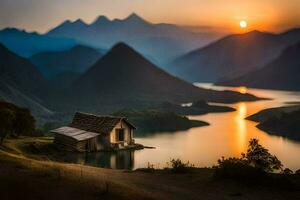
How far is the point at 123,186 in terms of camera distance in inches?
881

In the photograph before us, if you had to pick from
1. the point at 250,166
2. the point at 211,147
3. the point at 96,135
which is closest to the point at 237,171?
the point at 250,166

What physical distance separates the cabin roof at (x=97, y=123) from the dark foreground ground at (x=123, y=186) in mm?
23314

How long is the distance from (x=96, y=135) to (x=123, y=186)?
28439mm

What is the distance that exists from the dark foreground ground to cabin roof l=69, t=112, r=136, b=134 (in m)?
23.3

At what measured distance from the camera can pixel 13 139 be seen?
4559 cm

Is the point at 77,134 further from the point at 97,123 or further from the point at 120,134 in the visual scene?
the point at 120,134

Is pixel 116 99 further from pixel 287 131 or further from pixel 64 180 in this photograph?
pixel 64 180

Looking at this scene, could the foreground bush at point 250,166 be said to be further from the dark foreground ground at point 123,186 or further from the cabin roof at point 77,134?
the cabin roof at point 77,134

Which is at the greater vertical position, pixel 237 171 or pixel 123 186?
pixel 237 171

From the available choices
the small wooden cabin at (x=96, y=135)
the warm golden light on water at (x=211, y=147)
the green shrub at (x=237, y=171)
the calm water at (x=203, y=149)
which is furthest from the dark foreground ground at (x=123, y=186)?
the small wooden cabin at (x=96, y=135)

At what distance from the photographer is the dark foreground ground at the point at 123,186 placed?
1995 cm

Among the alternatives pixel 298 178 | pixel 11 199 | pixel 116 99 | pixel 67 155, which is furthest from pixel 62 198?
pixel 116 99

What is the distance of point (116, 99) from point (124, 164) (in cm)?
14111

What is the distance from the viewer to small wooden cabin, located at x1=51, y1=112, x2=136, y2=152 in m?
49.6
